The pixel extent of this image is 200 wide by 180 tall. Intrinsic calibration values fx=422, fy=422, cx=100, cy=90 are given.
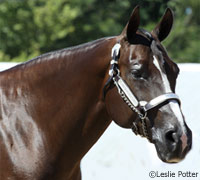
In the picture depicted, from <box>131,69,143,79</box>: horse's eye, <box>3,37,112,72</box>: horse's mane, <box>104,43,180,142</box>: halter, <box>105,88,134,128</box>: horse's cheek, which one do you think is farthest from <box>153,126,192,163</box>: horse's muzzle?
<box>3,37,112,72</box>: horse's mane

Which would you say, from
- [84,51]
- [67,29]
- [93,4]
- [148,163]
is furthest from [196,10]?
[84,51]

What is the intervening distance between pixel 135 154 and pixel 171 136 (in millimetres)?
2164

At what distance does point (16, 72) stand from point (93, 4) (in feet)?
52.7

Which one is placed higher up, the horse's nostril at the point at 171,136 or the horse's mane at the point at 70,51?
the horse's mane at the point at 70,51

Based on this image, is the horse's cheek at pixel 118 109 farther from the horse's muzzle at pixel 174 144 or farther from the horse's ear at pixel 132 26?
the horse's ear at pixel 132 26

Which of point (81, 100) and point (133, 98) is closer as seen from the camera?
point (133, 98)

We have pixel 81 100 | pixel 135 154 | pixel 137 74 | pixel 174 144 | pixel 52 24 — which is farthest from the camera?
pixel 52 24

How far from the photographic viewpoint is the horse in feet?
8.08

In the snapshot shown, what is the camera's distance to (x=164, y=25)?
2.72 m

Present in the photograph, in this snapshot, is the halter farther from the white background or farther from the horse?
the white background

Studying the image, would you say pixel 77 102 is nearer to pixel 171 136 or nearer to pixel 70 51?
pixel 70 51

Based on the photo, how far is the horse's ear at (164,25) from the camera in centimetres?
269

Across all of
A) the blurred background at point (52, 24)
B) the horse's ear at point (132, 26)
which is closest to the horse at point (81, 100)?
the horse's ear at point (132, 26)

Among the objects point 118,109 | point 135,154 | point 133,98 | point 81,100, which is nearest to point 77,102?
point 81,100
